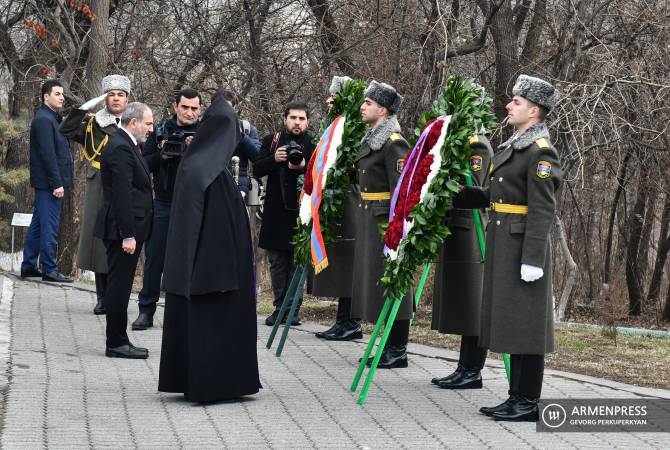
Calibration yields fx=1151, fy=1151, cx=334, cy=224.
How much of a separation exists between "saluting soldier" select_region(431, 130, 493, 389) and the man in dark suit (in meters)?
2.35

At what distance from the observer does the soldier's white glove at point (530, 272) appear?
6.88m

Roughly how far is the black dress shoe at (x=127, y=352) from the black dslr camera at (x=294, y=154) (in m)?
2.35

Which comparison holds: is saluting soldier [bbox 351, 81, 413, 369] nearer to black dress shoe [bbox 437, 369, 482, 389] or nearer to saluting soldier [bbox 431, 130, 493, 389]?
saluting soldier [bbox 431, 130, 493, 389]

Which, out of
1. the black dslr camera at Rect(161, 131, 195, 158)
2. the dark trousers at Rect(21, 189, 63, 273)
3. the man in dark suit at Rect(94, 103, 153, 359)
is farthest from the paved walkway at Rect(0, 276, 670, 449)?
the dark trousers at Rect(21, 189, 63, 273)

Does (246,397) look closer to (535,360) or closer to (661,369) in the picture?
(535,360)

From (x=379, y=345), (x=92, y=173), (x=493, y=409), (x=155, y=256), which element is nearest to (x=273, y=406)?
(x=379, y=345)

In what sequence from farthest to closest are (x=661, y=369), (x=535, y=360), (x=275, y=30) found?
(x=275, y=30) < (x=661, y=369) < (x=535, y=360)

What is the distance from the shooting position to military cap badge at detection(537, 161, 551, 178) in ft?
22.6

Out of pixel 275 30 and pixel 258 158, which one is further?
pixel 275 30

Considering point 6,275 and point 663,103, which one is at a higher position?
point 663,103

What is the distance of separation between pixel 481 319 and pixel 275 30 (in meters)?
10.6

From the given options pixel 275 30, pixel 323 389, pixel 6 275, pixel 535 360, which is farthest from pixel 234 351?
pixel 275 30

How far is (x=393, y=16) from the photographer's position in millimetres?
14883

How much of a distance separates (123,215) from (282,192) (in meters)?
2.35
